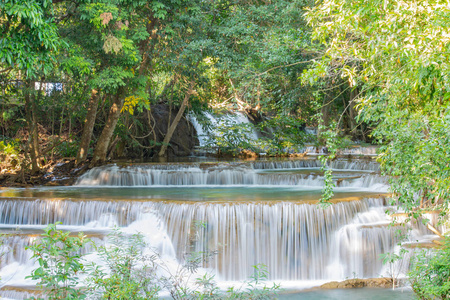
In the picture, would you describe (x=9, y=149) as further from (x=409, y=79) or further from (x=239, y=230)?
(x=409, y=79)

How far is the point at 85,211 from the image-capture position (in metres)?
9.89

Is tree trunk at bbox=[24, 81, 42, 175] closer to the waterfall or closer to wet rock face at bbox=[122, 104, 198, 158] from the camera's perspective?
wet rock face at bbox=[122, 104, 198, 158]

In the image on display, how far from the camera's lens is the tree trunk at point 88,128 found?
47.4 ft

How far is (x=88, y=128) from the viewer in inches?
584

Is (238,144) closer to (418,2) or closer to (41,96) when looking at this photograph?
(41,96)

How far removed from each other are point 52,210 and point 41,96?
243 inches

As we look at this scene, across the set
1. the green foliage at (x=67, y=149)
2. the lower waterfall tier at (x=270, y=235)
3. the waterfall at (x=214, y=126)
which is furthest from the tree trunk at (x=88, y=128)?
the lower waterfall tier at (x=270, y=235)

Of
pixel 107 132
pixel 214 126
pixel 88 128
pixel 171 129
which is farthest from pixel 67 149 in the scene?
pixel 214 126

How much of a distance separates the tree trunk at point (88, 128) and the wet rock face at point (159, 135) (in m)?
3.37

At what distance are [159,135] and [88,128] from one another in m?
5.59

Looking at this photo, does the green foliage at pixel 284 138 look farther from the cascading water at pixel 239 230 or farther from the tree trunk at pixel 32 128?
the cascading water at pixel 239 230

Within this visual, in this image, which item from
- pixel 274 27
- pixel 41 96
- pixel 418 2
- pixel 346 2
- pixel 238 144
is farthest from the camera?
pixel 238 144

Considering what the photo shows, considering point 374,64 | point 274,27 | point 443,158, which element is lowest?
point 443,158

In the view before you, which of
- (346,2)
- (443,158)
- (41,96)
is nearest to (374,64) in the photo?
(346,2)
